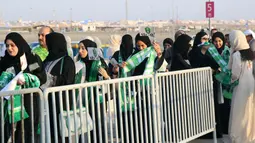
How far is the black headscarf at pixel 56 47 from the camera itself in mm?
5344

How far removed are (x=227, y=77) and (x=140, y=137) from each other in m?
2.66

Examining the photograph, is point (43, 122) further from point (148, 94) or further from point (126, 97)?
point (148, 94)

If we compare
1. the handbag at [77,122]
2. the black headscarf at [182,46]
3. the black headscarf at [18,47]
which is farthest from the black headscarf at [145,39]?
the handbag at [77,122]

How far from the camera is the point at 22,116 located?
396 centimetres

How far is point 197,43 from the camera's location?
26.7 ft

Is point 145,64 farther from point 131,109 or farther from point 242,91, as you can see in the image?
point 242,91

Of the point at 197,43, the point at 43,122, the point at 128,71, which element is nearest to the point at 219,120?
the point at 197,43

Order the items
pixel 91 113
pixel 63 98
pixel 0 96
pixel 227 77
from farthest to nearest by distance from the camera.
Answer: pixel 227 77 → pixel 91 113 → pixel 63 98 → pixel 0 96

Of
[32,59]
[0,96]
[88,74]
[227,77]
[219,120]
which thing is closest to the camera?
[0,96]

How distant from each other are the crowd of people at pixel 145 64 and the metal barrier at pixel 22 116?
0.27m

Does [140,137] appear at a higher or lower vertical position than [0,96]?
lower

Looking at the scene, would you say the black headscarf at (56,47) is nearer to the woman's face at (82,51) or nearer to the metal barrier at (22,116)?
the woman's face at (82,51)

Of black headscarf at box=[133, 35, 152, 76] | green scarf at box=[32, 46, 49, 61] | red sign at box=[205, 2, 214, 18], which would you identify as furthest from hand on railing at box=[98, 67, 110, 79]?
red sign at box=[205, 2, 214, 18]

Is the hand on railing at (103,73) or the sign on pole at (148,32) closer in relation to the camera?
the hand on railing at (103,73)
